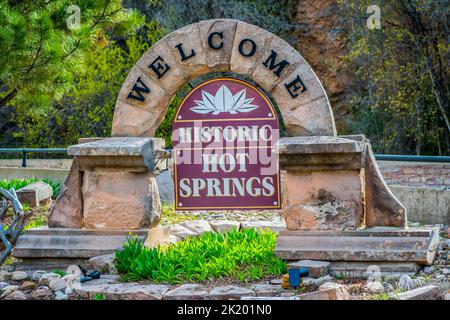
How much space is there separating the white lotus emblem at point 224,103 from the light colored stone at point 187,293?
2152 mm

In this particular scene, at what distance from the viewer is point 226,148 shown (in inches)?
314

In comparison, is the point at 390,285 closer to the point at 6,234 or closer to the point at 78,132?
the point at 6,234

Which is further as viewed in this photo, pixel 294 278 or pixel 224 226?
pixel 224 226

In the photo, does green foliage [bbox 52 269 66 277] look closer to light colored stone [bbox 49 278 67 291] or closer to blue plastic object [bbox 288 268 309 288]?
light colored stone [bbox 49 278 67 291]

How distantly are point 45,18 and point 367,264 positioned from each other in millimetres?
4770

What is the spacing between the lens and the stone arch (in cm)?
760

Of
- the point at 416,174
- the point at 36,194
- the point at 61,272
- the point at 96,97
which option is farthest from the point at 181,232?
the point at 96,97

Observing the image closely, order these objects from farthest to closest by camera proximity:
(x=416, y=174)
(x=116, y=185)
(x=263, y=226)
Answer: (x=416, y=174), (x=263, y=226), (x=116, y=185)

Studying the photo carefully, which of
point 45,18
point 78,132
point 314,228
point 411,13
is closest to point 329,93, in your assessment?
point 411,13

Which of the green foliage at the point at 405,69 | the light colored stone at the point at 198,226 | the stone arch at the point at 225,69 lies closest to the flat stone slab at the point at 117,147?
the stone arch at the point at 225,69

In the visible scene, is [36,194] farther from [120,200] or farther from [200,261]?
[200,261]

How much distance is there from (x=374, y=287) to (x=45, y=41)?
5136 millimetres

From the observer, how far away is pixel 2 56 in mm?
9219

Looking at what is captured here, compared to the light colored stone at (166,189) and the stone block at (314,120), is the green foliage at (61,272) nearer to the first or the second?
the stone block at (314,120)
